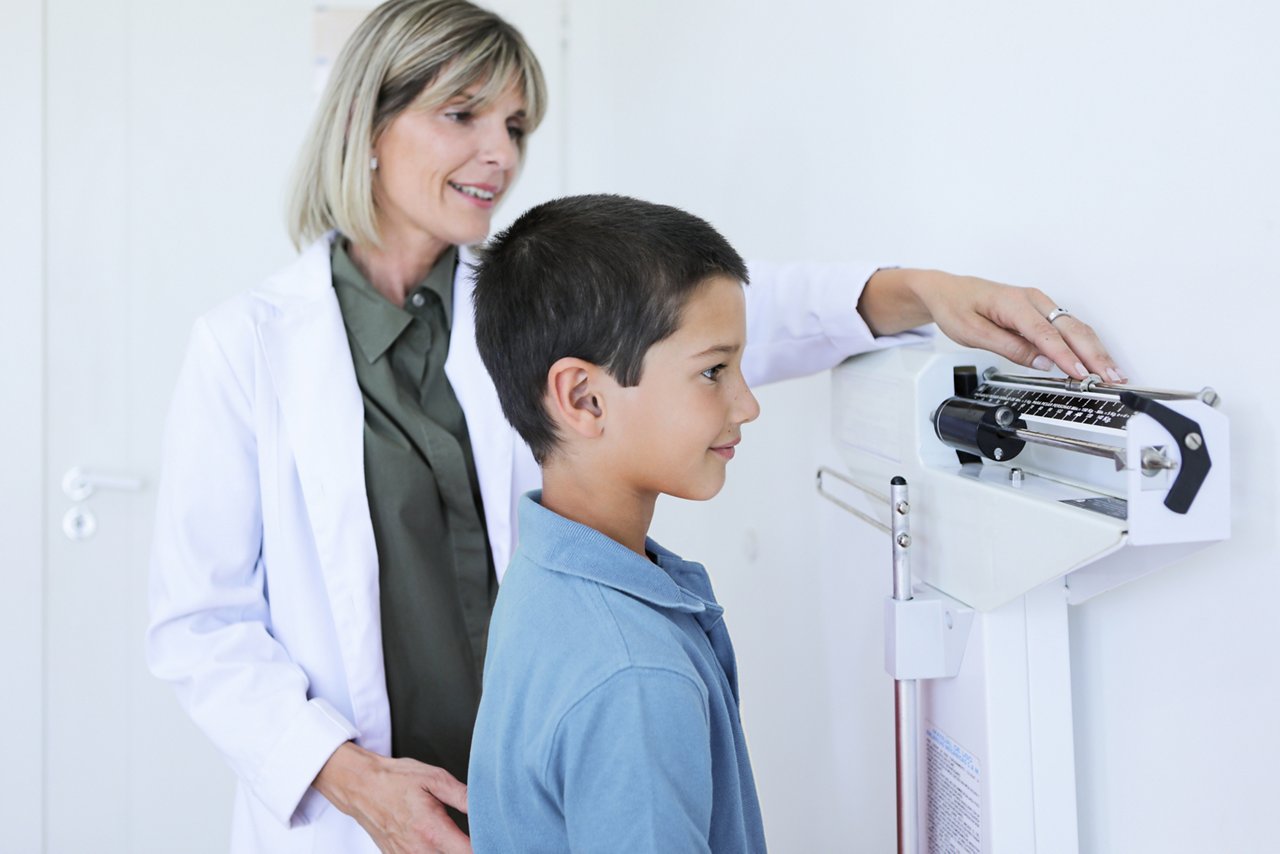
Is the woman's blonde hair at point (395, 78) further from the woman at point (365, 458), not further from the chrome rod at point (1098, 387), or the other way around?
the chrome rod at point (1098, 387)

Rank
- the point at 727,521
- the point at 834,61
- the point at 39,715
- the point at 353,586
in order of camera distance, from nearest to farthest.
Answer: the point at 353,586 < the point at 834,61 < the point at 727,521 < the point at 39,715

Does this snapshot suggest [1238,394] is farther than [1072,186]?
No

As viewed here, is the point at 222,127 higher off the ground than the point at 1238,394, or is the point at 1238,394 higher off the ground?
the point at 222,127

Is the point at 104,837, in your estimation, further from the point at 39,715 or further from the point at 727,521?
the point at 727,521

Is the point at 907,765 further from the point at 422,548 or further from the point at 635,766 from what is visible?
the point at 422,548

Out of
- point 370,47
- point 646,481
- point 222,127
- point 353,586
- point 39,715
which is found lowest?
point 39,715

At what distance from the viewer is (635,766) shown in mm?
633

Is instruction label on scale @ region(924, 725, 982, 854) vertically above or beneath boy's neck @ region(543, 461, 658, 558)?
beneath

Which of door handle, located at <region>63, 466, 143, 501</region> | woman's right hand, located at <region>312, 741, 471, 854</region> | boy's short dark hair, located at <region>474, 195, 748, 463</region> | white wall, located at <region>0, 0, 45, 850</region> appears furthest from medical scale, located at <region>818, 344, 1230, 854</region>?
white wall, located at <region>0, 0, 45, 850</region>

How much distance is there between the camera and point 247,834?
3.90ft

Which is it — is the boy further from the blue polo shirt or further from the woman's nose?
the woman's nose

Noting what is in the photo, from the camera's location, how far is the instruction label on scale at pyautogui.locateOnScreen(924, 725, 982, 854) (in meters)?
0.79

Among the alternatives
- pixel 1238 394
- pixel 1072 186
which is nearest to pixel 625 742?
pixel 1238 394

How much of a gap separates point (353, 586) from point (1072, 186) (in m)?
0.83
